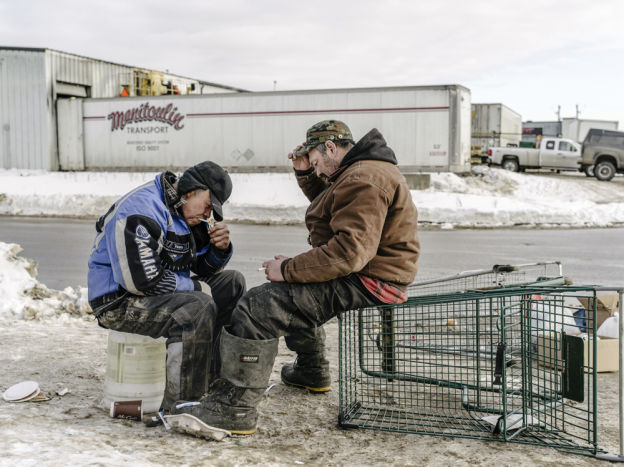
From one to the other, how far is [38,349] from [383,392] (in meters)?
2.70

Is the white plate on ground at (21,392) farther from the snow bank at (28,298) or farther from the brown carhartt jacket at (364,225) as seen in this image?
the snow bank at (28,298)

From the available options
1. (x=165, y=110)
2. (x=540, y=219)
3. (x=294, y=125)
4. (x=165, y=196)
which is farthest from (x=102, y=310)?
(x=165, y=110)

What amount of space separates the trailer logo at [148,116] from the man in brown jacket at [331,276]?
2296 cm

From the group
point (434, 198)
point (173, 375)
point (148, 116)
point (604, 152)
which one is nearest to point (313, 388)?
point (173, 375)

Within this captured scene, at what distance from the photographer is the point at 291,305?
347 centimetres

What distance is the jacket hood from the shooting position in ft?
11.5

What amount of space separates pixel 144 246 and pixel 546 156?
1199 inches

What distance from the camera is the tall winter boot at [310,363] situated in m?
4.27

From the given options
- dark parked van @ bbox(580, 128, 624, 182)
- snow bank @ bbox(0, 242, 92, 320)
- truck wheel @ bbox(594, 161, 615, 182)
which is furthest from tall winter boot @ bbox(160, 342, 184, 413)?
truck wheel @ bbox(594, 161, 615, 182)

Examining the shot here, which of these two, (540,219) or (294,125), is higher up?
(294,125)

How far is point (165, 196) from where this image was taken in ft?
12.5

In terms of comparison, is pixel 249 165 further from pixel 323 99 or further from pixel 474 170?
pixel 474 170

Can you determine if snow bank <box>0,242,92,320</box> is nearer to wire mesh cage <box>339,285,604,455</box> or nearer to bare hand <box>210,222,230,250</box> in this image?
bare hand <box>210,222,230,250</box>

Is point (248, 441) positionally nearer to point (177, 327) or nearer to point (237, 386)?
point (237, 386)
